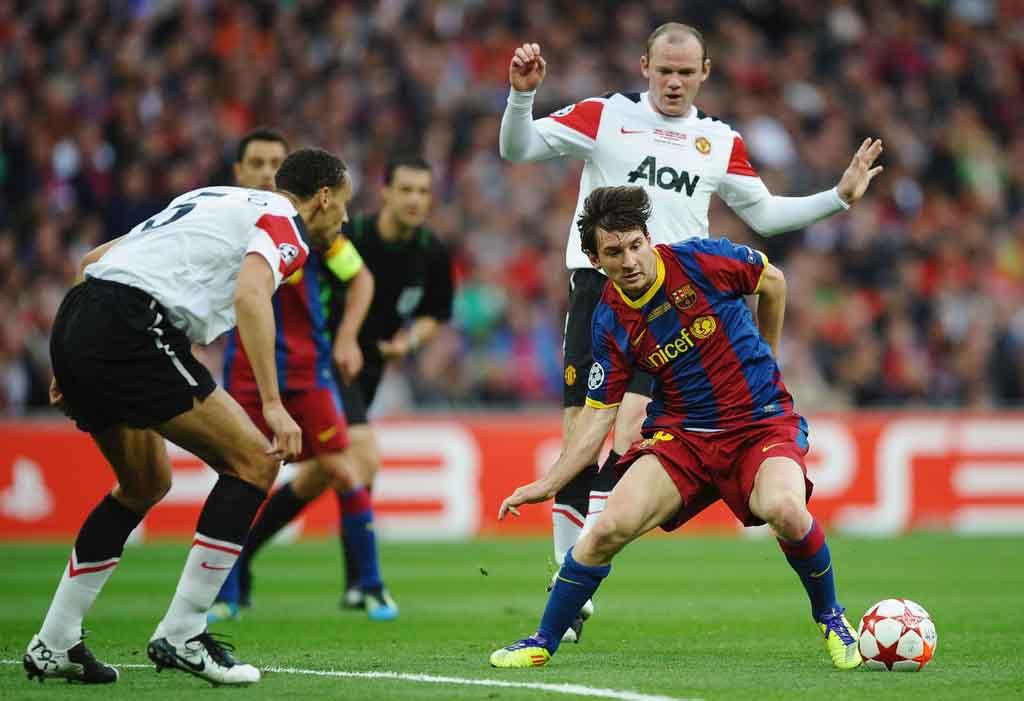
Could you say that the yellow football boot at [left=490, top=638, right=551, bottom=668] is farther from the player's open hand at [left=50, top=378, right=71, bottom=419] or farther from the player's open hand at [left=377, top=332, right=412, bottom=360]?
the player's open hand at [left=377, top=332, right=412, bottom=360]

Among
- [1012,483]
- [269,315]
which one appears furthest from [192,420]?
[1012,483]

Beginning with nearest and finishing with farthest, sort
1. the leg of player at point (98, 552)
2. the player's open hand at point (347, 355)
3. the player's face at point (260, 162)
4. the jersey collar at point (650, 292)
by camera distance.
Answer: the leg of player at point (98, 552)
the jersey collar at point (650, 292)
the player's face at point (260, 162)
the player's open hand at point (347, 355)

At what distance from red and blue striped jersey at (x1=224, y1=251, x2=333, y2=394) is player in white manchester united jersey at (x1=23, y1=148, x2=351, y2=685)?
2.69 meters

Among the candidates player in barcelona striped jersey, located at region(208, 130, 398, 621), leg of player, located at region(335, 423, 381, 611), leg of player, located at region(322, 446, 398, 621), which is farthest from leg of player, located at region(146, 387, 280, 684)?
leg of player, located at region(335, 423, 381, 611)

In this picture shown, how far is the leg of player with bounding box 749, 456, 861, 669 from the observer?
6.77m

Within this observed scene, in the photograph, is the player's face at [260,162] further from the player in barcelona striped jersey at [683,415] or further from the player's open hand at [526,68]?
the player in barcelona striped jersey at [683,415]

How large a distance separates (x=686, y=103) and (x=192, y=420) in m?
3.09

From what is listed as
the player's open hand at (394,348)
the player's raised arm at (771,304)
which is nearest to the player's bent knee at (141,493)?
the player's raised arm at (771,304)

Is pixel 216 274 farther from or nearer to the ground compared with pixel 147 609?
farther from the ground

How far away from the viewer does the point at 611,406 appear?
698cm

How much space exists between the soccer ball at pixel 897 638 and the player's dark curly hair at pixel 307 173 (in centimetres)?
298

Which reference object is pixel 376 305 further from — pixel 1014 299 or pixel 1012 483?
pixel 1014 299

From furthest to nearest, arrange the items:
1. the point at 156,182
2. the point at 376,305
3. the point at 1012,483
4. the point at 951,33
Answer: the point at 951,33 < the point at 156,182 < the point at 1012,483 < the point at 376,305

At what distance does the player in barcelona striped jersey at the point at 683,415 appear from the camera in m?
6.84
